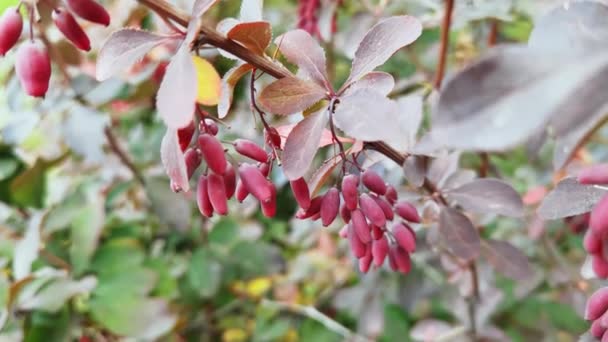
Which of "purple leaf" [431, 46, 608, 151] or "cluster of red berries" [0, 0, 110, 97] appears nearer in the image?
"purple leaf" [431, 46, 608, 151]

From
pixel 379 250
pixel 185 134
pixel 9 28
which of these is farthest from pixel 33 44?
pixel 379 250

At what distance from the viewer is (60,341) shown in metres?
1.07

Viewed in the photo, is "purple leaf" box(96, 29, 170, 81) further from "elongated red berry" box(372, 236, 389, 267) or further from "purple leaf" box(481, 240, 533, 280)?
"purple leaf" box(481, 240, 533, 280)

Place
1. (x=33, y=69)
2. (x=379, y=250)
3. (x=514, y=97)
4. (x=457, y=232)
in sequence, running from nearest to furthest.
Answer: (x=514, y=97), (x=33, y=69), (x=379, y=250), (x=457, y=232)

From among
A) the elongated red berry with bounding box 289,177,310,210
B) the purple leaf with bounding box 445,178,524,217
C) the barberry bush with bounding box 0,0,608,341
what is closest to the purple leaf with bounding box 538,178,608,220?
the barberry bush with bounding box 0,0,608,341

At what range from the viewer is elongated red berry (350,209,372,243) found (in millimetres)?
582

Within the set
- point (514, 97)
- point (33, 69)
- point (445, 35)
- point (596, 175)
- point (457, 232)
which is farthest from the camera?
point (445, 35)

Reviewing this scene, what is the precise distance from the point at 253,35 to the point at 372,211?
0.63 ft

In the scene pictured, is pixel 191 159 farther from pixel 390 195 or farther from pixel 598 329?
pixel 598 329

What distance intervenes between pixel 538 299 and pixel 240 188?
4.01 feet

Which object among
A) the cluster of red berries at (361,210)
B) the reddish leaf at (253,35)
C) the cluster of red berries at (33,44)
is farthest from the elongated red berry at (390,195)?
the cluster of red berries at (33,44)

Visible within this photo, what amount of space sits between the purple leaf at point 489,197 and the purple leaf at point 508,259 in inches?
6.6

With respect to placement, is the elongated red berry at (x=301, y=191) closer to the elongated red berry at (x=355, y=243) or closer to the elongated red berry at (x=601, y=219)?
the elongated red berry at (x=355, y=243)

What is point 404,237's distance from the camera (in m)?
0.67
